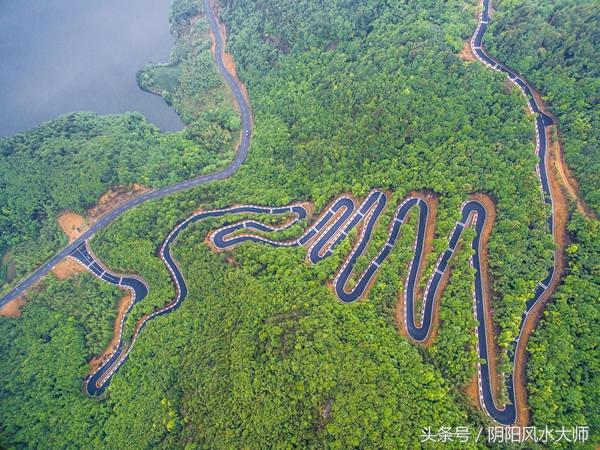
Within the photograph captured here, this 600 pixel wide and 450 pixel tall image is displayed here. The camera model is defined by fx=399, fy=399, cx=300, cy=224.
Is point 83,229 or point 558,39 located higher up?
point 83,229

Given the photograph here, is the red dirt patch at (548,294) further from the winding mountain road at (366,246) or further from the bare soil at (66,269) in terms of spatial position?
the bare soil at (66,269)

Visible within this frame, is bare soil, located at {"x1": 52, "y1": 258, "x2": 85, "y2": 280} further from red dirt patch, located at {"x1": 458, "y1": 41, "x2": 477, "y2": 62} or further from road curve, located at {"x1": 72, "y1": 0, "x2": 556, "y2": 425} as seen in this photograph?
red dirt patch, located at {"x1": 458, "y1": 41, "x2": 477, "y2": 62}

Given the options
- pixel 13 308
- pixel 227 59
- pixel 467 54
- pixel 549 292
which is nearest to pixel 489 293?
pixel 549 292

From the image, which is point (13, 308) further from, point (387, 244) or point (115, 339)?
point (387, 244)

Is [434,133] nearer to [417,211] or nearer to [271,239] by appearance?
[417,211]

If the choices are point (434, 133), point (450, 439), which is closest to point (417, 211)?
point (434, 133)

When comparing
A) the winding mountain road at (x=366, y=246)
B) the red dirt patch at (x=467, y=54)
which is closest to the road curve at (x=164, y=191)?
the winding mountain road at (x=366, y=246)
